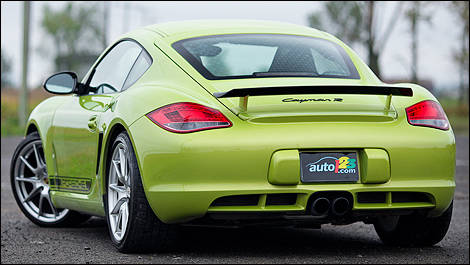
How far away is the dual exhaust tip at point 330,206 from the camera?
487 centimetres

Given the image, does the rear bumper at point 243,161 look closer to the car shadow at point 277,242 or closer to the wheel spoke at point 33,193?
the car shadow at point 277,242

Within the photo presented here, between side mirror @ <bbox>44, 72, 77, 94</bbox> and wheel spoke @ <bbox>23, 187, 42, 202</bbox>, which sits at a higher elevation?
side mirror @ <bbox>44, 72, 77, 94</bbox>

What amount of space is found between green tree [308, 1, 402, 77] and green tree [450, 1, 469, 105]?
2.86m

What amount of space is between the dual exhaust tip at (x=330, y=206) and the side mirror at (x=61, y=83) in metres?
2.57

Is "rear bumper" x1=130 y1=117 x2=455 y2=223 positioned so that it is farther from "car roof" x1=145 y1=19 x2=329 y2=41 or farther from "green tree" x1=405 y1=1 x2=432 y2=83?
"green tree" x1=405 y1=1 x2=432 y2=83

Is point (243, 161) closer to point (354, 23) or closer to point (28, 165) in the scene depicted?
point (28, 165)

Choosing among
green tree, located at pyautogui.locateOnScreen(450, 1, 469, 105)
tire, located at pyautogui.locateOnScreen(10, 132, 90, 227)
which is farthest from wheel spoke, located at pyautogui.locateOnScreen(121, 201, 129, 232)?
green tree, located at pyautogui.locateOnScreen(450, 1, 469, 105)

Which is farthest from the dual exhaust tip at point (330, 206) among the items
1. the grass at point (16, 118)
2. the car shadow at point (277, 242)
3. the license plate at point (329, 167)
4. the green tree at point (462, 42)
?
the grass at point (16, 118)

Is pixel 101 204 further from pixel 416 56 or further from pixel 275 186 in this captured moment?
pixel 416 56

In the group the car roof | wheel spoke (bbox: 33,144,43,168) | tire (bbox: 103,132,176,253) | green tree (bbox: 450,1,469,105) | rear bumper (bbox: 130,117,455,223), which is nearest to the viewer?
rear bumper (bbox: 130,117,455,223)

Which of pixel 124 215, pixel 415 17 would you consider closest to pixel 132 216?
pixel 124 215

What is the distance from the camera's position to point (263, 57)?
5.66 metres

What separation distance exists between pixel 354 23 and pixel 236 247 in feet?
251

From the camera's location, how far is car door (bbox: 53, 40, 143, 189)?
19.5ft
